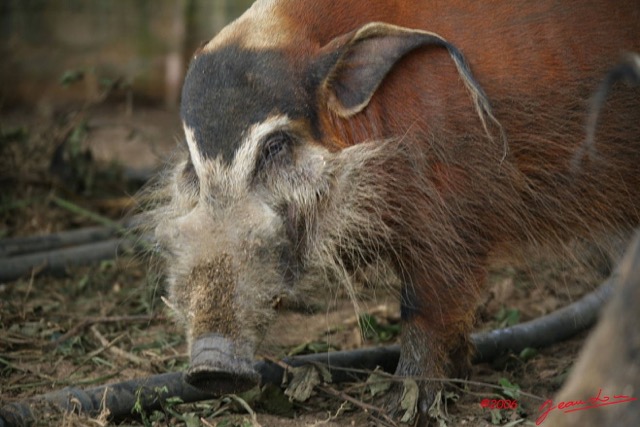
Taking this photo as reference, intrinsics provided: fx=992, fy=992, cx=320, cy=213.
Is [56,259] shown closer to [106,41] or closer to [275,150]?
[275,150]

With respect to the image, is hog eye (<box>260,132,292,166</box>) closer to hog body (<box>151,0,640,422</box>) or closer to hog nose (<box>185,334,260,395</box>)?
hog body (<box>151,0,640,422</box>)

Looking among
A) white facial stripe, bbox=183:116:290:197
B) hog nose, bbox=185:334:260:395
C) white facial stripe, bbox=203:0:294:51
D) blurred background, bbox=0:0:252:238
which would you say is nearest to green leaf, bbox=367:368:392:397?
hog nose, bbox=185:334:260:395

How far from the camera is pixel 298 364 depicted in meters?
3.92

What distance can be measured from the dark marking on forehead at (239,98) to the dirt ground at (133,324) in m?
0.69

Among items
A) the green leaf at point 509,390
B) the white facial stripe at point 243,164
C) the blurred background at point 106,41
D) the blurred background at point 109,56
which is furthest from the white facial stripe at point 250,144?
the blurred background at point 106,41

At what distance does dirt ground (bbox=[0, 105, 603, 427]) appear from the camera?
377 centimetres

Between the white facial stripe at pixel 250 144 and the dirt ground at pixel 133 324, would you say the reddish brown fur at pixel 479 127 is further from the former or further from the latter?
the dirt ground at pixel 133 324

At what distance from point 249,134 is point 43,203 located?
9.31ft

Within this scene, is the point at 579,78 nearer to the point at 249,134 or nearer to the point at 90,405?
the point at 249,134

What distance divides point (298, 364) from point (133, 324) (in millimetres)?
1144

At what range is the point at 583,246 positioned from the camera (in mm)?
4078

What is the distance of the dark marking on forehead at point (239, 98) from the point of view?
3.58m

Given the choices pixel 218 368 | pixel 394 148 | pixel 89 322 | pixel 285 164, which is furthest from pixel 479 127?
pixel 89 322

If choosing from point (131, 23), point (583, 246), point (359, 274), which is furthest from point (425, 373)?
point (131, 23)
